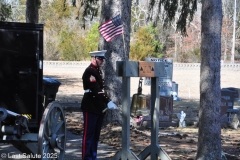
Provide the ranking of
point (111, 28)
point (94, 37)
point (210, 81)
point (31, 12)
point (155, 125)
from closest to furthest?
1. point (155, 125)
2. point (210, 81)
3. point (111, 28)
4. point (31, 12)
5. point (94, 37)

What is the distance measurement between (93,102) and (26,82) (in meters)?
1.44

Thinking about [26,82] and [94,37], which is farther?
[94,37]

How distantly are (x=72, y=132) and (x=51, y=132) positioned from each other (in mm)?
5483

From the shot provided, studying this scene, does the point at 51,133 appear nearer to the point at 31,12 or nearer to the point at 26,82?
the point at 26,82

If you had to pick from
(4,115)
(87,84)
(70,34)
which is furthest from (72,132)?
(70,34)

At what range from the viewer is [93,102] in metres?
8.50

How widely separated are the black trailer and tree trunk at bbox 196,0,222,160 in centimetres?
271

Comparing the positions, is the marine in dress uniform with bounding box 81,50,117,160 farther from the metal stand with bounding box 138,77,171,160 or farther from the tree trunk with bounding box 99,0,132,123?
the tree trunk with bounding box 99,0,132,123

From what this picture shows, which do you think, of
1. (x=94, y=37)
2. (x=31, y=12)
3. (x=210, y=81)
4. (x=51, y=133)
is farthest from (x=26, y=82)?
(x=94, y=37)

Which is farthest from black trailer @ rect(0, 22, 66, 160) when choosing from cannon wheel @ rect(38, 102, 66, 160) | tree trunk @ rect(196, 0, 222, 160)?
tree trunk @ rect(196, 0, 222, 160)

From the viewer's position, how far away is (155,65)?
7977mm

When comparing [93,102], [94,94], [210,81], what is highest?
[210,81]

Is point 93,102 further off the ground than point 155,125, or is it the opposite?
point 93,102

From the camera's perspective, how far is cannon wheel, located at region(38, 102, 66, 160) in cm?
690
